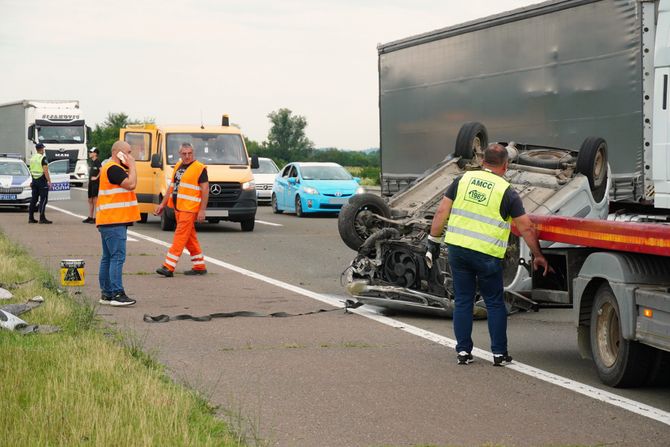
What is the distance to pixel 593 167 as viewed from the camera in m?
12.2

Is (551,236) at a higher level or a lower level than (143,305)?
higher

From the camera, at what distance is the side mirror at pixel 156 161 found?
23844 mm

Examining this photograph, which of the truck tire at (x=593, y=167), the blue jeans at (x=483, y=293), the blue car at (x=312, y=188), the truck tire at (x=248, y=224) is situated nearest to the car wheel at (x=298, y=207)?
the blue car at (x=312, y=188)

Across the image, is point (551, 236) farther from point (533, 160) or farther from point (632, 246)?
point (533, 160)

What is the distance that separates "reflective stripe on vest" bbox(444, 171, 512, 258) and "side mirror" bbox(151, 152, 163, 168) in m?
15.4

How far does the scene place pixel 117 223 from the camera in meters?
12.4

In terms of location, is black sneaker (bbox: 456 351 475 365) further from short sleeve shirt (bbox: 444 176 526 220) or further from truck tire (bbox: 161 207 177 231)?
truck tire (bbox: 161 207 177 231)

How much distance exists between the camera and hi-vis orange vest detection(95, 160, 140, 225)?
489 inches

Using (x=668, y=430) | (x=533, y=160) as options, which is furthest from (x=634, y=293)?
(x=533, y=160)

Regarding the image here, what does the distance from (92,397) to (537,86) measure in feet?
37.5

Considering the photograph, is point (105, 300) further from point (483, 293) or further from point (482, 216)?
point (482, 216)

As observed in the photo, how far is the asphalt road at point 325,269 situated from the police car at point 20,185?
5.56 feet

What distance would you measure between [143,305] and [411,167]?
10.7 m

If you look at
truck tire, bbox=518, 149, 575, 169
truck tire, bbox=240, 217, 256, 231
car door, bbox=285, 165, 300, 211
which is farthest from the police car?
truck tire, bbox=518, 149, 575, 169
